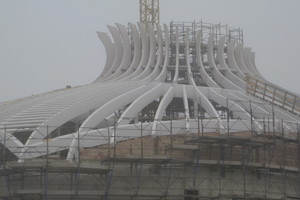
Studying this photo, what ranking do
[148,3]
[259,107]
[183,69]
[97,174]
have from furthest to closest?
[148,3], [183,69], [259,107], [97,174]

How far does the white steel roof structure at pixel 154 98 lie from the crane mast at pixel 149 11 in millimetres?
5937

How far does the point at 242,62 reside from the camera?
46.4 metres

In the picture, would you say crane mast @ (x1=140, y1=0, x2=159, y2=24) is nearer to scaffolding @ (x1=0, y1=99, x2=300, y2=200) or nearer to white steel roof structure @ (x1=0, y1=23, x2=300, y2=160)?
white steel roof structure @ (x1=0, y1=23, x2=300, y2=160)

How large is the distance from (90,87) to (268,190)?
11.6 meters

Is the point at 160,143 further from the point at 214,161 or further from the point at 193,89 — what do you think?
the point at 193,89

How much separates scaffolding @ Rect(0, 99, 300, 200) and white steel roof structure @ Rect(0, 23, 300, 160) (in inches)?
8.5

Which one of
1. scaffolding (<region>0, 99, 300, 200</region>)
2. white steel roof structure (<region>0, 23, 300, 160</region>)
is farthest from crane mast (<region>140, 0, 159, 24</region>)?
scaffolding (<region>0, 99, 300, 200</region>)

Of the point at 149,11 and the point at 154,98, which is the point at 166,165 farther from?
the point at 149,11

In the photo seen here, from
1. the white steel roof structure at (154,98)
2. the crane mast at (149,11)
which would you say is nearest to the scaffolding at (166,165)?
the white steel roof structure at (154,98)

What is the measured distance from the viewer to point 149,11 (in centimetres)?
5500

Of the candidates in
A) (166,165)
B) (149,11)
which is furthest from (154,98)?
(149,11)

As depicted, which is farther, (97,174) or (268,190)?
(268,190)

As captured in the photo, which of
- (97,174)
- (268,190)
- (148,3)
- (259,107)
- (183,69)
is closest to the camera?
(97,174)

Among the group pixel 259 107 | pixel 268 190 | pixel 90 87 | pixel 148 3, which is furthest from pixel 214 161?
pixel 148 3
